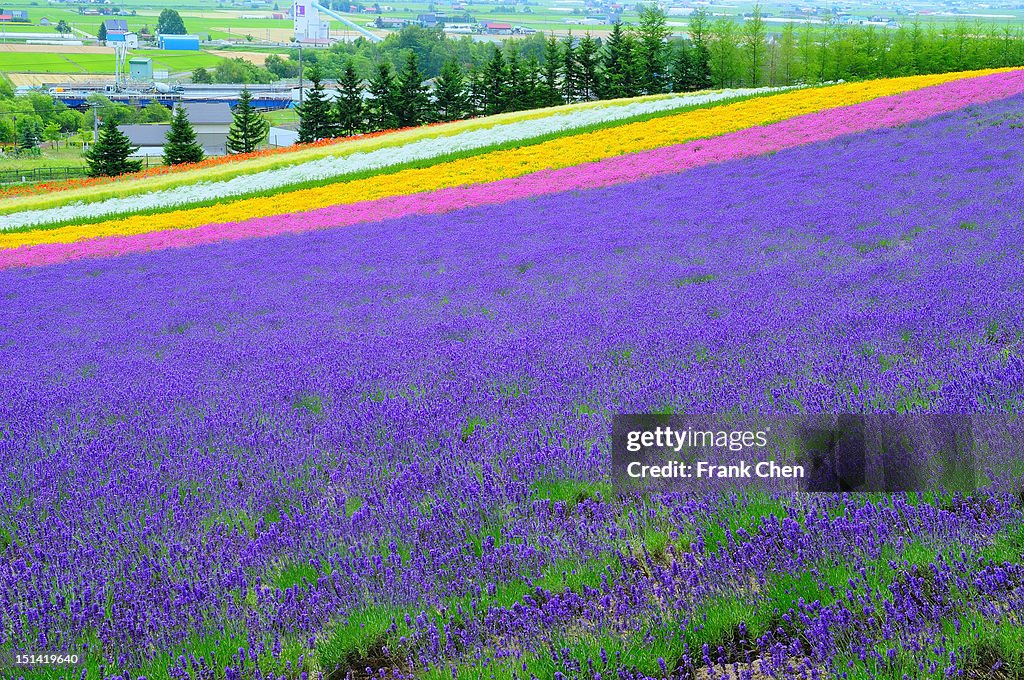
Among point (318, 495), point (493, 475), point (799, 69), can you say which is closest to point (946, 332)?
point (493, 475)

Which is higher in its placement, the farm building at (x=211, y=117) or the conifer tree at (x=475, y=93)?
the farm building at (x=211, y=117)

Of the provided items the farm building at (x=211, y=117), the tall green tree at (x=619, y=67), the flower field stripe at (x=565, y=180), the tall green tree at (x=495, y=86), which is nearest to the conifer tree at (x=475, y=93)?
the tall green tree at (x=495, y=86)

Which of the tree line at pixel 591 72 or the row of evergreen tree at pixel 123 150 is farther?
the tree line at pixel 591 72

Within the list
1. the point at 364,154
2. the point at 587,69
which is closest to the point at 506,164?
the point at 364,154

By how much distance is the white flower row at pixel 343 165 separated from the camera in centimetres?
3591

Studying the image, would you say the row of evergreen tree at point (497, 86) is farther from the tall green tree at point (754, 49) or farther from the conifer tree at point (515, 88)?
the tall green tree at point (754, 49)

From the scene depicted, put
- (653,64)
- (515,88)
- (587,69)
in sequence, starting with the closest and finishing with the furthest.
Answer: (515,88) < (653,64) < (587,69)

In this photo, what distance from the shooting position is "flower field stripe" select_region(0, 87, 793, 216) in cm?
3888

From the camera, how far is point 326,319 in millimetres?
10109

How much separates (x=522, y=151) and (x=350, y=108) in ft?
126

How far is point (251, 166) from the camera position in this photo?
4481 centimetres

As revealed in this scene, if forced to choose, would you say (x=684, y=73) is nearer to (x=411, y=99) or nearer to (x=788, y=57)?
(x=788, y=57)

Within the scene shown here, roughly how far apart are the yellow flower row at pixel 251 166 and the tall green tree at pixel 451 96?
19749mm

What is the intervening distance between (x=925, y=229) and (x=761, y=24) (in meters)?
82.0
